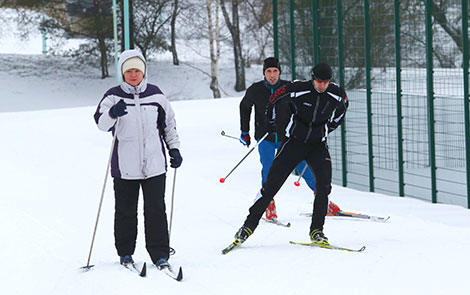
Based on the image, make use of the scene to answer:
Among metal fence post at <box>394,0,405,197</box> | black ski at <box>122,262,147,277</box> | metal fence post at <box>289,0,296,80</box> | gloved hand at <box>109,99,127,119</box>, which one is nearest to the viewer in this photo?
gloved hand at <box>109,99,127,119</box>

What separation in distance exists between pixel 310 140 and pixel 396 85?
392 centimetres

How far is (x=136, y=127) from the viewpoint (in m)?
5.75

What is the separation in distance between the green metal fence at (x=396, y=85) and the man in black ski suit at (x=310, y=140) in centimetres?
305

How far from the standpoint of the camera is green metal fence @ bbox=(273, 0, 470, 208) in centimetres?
953

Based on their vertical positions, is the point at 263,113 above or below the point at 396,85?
below

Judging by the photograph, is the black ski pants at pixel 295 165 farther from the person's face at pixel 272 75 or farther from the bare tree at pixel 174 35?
the bare tree at pixel 174 35

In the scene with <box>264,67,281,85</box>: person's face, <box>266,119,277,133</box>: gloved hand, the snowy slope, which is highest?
<box>264,67,281,85</box>: person's face

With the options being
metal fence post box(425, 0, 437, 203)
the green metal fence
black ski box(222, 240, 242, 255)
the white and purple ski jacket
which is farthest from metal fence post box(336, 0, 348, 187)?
the white and purple ski jacket

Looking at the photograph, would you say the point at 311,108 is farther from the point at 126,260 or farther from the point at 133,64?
the point at 126,260

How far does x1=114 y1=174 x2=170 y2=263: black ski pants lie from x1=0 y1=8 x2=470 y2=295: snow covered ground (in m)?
0.27

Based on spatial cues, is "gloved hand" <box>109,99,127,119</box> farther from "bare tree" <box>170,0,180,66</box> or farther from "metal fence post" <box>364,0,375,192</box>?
"bare tree" <box>170,0,180,66</box>

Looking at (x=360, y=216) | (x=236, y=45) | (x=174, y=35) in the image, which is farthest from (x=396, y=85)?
(x=174, y=35)

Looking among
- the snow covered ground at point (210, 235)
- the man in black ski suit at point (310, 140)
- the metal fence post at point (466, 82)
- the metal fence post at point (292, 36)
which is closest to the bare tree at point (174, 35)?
the snow covered ground at point (210, 235)

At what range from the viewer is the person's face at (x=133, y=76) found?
573cm
